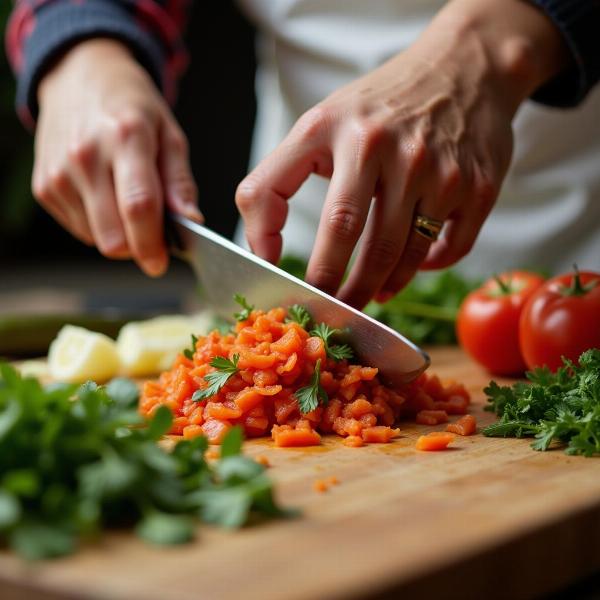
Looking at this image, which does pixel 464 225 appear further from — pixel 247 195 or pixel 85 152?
pixel 85 152

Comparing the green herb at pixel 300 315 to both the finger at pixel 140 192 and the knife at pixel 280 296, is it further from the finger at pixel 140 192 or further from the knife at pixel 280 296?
the finger at pixel 140 192

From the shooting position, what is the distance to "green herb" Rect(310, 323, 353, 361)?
2.09m

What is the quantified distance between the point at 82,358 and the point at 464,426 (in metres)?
1.30

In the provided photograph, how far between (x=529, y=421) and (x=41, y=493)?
1103 mm

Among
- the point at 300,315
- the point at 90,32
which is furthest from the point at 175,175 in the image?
the point at 300,315

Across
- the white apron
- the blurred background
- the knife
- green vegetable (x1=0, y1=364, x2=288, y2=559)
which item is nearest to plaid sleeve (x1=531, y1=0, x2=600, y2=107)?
the white apron

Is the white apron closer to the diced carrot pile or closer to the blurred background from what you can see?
the diced carrot pile

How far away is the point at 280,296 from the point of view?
227 cm

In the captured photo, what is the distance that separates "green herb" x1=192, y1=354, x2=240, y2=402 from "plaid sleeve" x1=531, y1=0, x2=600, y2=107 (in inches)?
50.2

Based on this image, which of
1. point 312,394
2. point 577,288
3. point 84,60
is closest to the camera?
point 312,394

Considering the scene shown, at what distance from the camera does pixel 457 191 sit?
2234 mm

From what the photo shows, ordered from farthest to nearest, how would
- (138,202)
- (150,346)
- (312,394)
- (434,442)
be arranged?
(150,346)
(138,202)
(312,394)
(434,442)

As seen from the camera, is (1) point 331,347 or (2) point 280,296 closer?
(1) point 331,347

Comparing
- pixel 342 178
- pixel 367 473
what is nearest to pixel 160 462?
pixel 367 473
